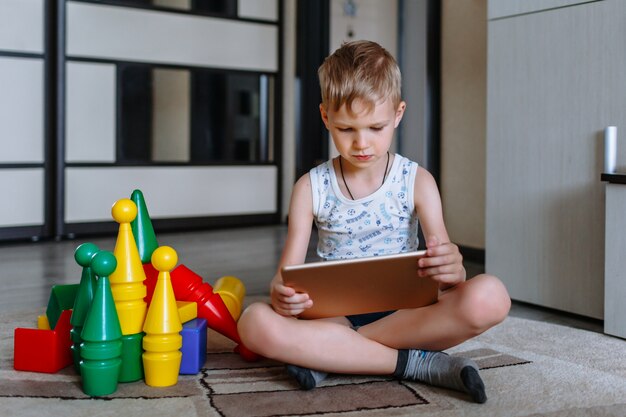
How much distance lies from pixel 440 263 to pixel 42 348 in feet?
2.26

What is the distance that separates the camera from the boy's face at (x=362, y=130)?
3.92ft

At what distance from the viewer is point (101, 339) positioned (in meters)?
1.11

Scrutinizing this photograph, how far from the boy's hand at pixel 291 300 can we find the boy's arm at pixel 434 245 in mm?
181

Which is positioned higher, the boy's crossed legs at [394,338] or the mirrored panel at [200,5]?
the mirrored panel at [200,5]

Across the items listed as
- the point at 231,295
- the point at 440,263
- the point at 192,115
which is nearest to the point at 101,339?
the point at 231,295

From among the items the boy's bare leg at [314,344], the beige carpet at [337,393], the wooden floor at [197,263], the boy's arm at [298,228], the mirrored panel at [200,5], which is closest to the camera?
the beige carpet at [337,393]

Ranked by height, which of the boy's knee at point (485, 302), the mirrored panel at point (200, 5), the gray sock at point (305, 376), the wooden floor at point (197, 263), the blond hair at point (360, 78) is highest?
the mirrored panel at point (200, 5)

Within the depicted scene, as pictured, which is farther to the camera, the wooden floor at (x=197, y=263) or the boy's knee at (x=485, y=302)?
the wooden floor at (x=197, y=263)

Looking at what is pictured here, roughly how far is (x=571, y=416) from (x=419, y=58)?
2.20 metres

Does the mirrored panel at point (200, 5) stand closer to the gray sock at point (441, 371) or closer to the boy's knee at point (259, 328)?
the boy's knee at point (259, 328)

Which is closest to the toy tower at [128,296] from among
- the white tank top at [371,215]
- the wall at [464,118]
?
the white tank top at [371,215]

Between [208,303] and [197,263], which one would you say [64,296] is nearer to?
[208,303]

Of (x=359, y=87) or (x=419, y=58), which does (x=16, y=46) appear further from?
(x=359, y=87)

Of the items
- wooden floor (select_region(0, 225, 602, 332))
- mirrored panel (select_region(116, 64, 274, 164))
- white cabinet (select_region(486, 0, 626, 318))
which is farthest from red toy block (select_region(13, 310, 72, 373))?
mirrored panel (select_region(116, 64, 274, 164))
